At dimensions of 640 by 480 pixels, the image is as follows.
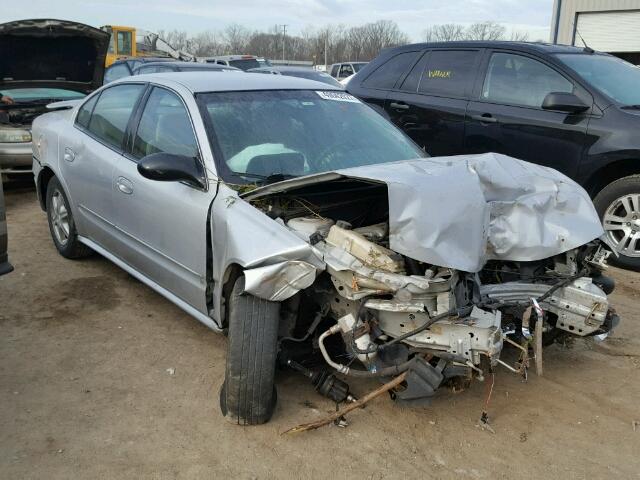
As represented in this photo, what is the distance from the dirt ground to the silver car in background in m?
0.22

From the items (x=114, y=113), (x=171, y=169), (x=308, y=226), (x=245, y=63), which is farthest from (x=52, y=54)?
(x=245, y=63)

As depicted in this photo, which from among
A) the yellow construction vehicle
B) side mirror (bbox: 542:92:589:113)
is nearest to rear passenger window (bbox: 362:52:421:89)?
side mirror (bbox: 542:92:589:113)

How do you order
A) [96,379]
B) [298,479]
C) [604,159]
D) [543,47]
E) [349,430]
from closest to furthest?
[298,479] < [349,430] < [96,379] < [604,159] < [543,47]

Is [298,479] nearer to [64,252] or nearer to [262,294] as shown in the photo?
[262,294]

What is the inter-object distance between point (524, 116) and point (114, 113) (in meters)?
3.57

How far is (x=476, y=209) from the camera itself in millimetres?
2756

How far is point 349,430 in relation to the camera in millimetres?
2945

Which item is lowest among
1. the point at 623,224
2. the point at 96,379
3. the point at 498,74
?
the point at 96,379

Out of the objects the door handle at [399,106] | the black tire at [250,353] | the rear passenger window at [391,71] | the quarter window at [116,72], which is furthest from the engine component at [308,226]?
the quarter window at [116,72]

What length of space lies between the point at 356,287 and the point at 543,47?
415cm

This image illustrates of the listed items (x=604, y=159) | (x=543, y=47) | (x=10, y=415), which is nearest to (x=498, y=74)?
(x=543, y=47)

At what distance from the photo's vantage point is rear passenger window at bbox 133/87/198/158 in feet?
11.8

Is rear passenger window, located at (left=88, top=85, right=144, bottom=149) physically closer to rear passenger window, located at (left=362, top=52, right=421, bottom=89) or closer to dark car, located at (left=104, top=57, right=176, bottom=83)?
rear passenger window, located at (left=362, top=52, right=421, bottom=89)

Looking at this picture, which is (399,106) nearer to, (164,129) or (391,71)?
(391,71)
